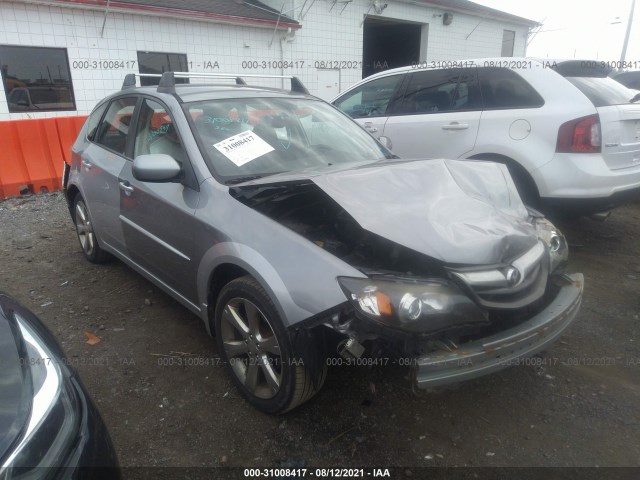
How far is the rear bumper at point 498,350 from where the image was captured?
181 centimetres

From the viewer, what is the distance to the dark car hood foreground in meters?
2.02

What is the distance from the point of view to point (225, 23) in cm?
1060

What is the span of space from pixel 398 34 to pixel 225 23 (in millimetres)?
8143

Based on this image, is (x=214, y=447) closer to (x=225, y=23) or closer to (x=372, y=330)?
(x=372, y=330)

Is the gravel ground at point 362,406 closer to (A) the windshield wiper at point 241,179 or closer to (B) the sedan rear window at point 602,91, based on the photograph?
(A) the windshield wiper at point 241,179

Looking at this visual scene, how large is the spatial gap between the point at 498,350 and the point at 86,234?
3916mm

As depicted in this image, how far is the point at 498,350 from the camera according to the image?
1.93 metres

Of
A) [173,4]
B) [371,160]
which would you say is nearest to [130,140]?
[371,160]

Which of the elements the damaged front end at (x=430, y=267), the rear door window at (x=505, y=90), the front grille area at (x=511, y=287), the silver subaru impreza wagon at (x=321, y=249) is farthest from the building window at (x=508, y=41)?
the front grille area at (x=511, y=287)

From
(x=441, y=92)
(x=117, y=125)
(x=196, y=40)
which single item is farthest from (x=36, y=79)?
(x=441, y=92)

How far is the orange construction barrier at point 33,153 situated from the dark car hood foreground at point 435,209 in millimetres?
6114

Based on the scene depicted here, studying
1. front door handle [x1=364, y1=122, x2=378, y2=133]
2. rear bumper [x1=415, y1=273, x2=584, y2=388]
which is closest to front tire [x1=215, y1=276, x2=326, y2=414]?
rear bumper [x1=415, y1=273, x2=584, y2=388]

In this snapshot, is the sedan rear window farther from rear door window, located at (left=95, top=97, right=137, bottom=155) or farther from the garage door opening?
the garage door opening

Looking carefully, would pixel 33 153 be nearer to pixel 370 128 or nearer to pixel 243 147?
pixel 370 128
